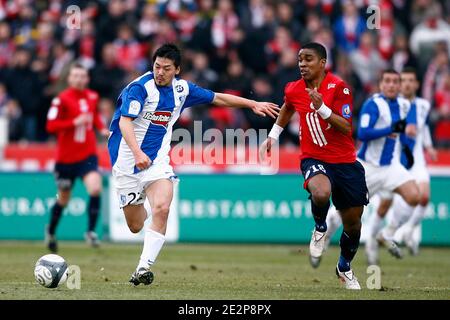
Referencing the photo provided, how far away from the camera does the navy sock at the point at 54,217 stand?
16891 mm

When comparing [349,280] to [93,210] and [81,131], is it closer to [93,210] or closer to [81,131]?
[93,210]

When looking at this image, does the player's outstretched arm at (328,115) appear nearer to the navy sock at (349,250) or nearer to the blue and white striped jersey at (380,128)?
the navy sock at (349,250)

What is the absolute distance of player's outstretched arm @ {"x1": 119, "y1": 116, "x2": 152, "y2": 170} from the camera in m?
10.5

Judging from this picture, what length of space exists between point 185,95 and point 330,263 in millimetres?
5240

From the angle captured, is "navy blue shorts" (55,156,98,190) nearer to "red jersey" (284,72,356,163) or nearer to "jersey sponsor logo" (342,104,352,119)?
"red jersey" (284,72,356,163)

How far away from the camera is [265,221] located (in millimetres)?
19703

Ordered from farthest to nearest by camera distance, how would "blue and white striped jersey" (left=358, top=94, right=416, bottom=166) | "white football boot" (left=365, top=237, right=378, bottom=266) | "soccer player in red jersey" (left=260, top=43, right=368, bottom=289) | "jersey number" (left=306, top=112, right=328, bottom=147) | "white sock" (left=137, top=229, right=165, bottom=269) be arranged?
1. "white football boot" (left=365, top=237, right=378, bottom=266)
2. "blue and white striped jersey" (left=358, top=94, right=416, bottom=166)
3. "jersey number" (left=306, top=112, right=328, bottom=147)
4. "soccer player in red jersey" (left=260, top=43, right=368, bottom=289)
5. "white sock" (left=137, top=229, right=165, bottom=269)

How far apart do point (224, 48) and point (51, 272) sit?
41.9 ft

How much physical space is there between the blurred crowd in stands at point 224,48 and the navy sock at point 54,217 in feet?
15.7

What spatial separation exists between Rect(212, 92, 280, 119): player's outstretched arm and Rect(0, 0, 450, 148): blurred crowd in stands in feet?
30.0

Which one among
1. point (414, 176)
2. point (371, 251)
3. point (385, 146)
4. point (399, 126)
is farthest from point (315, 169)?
point (414, 176)

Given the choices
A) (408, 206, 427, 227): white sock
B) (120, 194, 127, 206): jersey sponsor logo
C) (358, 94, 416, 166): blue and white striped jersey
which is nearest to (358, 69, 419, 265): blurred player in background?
(358, 94, 416, 166): blue and white striped jersey

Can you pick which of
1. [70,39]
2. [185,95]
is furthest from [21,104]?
[185,95]

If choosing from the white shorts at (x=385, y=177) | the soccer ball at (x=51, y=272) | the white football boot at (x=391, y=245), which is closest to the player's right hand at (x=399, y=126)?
the white shorts at (x=385, y=177)
